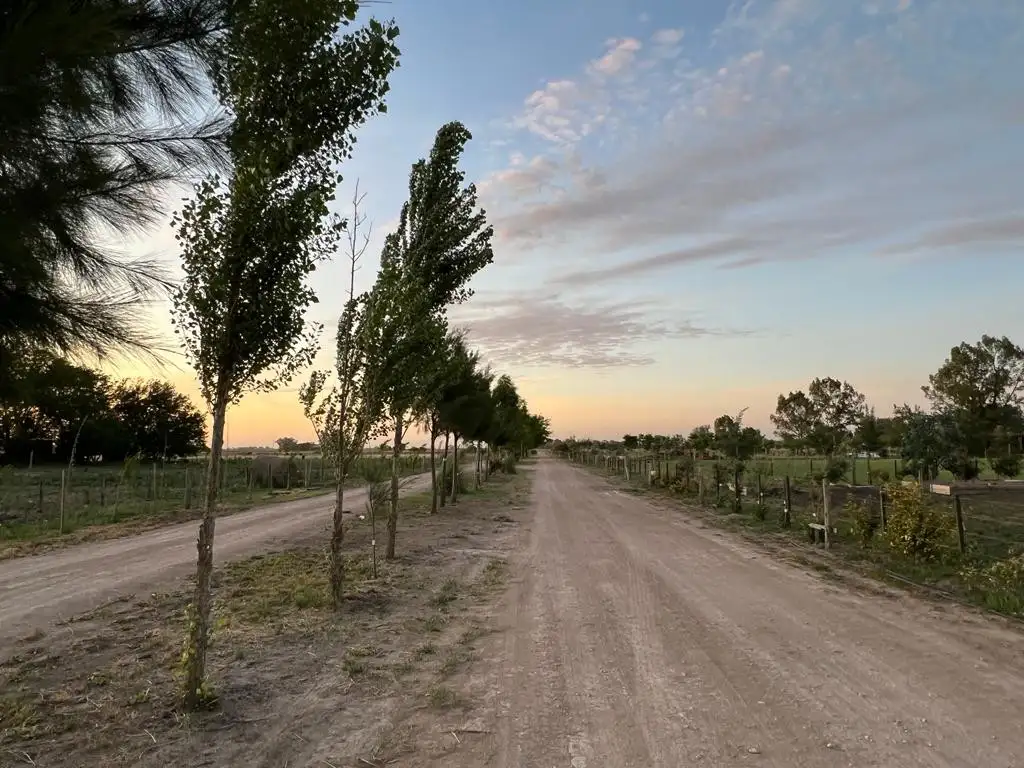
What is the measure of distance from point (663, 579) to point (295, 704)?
587 cm

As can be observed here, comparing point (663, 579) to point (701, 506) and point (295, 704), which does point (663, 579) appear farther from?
point (701, 506)

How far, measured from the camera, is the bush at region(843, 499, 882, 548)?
11.7m

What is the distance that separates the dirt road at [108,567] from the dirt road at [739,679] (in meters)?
5.37

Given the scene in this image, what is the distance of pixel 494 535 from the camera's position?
1445 cm

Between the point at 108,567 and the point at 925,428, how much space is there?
26.9 meters

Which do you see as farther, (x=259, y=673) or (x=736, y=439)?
(x=736, y=439)

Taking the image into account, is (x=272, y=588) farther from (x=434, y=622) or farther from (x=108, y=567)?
(x=108, y=567)

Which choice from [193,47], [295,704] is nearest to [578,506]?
[295,704]

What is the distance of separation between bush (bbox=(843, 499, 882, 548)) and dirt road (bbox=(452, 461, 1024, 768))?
126 inches

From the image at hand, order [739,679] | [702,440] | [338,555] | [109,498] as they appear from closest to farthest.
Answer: [739,679], [338,555], [109,498], [702,440]

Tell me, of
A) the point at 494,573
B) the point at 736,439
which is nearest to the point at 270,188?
the point at 494,573

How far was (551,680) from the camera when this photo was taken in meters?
5.17

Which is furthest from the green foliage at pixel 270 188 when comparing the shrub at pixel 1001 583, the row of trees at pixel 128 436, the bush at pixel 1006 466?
the bush at pixel 1006 466

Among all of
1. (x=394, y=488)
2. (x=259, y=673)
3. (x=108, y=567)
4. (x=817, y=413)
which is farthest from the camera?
(x=817, y=413)
